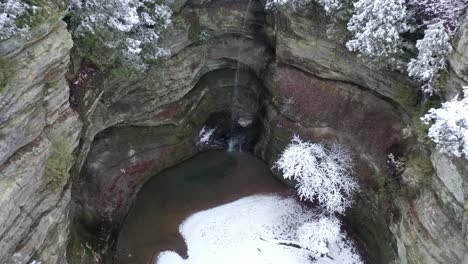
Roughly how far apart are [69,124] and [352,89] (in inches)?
543

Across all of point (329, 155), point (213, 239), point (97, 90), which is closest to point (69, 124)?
point (97, 90)

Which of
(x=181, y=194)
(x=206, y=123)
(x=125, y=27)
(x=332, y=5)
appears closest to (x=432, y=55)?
(x=332, y=5)

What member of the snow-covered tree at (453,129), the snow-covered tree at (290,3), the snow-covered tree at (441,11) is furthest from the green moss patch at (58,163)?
the snow-covered tree at (441,11)

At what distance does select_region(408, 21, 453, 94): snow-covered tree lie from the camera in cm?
1465

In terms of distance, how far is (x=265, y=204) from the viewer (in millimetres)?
22719

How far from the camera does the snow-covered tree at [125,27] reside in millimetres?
15281

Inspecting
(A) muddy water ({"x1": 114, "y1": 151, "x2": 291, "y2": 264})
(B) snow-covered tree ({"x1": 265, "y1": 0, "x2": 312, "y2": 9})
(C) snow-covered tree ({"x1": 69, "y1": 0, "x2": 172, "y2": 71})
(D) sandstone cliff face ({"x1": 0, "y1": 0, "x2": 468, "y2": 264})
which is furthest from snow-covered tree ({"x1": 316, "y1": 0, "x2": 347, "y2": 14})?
(A) muddy water ({"x1": 114, "y1": 151, "x2": 291, "y2": 264})

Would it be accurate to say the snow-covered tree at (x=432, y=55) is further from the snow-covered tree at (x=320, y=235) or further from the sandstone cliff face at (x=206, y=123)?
the snow-covered tree at (x=320, y=235)

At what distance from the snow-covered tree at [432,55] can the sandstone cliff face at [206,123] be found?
0.48m

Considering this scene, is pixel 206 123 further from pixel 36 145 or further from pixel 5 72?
pixel 5 72

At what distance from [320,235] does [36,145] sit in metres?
13.2

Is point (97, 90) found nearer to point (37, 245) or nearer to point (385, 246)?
point (37, 245)

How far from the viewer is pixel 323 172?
20516 mm

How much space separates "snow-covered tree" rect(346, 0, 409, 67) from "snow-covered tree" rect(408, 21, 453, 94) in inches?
44.4
